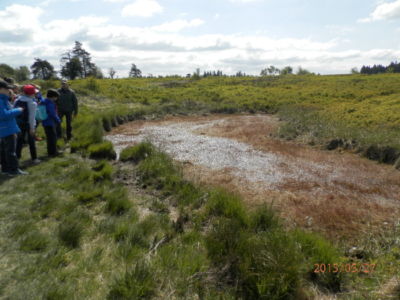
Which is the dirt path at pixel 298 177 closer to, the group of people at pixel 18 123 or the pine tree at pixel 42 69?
the group of people at pixel 18 123

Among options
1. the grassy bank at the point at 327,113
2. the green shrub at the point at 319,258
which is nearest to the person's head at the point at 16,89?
the grassy bank at the point at 327,113

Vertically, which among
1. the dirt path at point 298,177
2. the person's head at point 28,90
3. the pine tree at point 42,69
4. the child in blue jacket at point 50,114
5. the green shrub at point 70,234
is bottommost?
Result: the dirt path at point 298,177

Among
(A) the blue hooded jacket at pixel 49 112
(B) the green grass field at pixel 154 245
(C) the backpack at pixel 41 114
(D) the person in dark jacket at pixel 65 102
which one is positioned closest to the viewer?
(B) the green grass field at pixel 154 245

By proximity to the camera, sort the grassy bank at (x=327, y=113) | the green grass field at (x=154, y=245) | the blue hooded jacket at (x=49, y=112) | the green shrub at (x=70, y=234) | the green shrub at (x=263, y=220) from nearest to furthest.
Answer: the green grass field at (x=154, y=245) < the green shrub at (x=70, y=234) < the green shrub at (x=263, y=220) < the blue hooded jacket at (x=49, y=112) < the grassy bank at (x=327, y=113)

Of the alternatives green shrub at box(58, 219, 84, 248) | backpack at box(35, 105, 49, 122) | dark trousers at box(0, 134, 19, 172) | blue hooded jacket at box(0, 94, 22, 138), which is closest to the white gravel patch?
backpack at box(35, 105, 49, 122)

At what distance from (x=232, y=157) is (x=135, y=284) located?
5851 millimetres

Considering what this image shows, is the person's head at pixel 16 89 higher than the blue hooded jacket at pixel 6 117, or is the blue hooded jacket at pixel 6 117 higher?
the person's head at pixel 16 89

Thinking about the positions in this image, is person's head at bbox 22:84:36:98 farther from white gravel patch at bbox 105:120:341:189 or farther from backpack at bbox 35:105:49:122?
white gravel patch at bbox 105:120:341:189

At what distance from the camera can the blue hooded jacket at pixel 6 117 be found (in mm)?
4258

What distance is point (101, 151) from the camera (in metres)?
6.98

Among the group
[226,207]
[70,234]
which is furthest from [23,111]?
[226,207]

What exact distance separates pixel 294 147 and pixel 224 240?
22.6 feet

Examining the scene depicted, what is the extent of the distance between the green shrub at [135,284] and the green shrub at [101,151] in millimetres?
5264

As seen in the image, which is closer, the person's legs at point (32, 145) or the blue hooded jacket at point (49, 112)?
the person's legs at point (32, 145)
